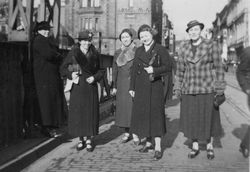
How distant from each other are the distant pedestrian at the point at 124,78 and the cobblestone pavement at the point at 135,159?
1.39ft

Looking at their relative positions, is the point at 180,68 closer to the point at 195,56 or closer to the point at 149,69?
the point at 195,56

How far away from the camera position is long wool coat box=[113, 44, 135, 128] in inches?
277

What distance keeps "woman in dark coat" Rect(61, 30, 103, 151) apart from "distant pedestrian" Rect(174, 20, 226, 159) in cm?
138

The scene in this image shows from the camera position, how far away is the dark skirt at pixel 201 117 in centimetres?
567

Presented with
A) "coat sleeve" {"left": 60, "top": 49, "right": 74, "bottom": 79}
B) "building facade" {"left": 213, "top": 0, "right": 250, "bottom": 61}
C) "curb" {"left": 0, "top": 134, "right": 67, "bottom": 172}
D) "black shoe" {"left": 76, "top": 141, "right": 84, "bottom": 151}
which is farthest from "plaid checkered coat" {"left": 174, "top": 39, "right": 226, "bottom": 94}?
"building facade" {"left": 213, "top": 0, "right": 250, "bottom": 61}

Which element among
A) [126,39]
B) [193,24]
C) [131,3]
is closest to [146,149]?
[126,39]

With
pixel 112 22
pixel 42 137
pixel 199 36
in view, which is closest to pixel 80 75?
pixel 42 137

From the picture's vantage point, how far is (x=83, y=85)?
6180mm

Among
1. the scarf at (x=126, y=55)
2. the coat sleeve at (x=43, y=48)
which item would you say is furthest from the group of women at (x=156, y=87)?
the scarf at (x=126, y=55)

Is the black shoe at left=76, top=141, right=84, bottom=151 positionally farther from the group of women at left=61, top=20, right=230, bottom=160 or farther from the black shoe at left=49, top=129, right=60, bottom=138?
the black shoe at left=49, top=129, right=60, bottom=138

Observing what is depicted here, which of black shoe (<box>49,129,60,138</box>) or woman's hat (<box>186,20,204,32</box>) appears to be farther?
black shoe (<box>49,129,60,138</box>)

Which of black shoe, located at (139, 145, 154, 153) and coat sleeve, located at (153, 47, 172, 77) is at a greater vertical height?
coat sleeve, located at (153, 47, 172, 77)

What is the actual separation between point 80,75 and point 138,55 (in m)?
0.96

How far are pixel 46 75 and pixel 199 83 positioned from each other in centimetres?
254
